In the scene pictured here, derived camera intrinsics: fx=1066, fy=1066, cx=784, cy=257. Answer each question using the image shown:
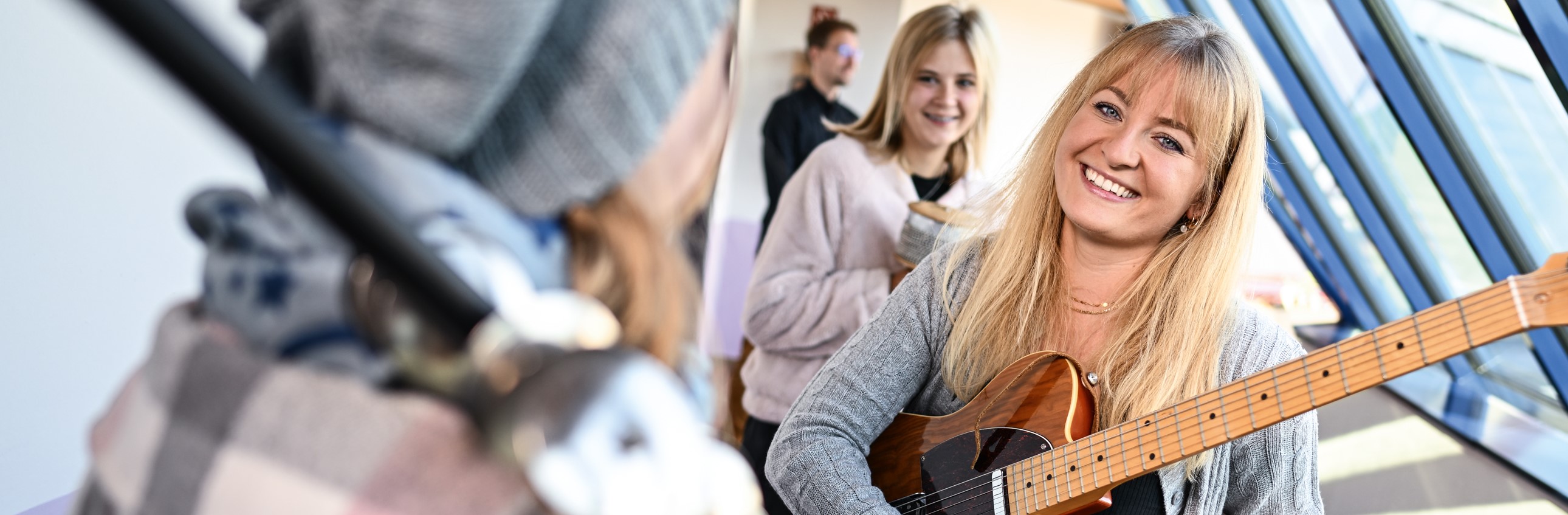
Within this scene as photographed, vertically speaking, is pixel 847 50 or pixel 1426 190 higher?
pixel 1426 190

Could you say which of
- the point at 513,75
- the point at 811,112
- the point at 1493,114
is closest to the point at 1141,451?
the point at 513,75

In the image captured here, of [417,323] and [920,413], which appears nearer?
[417,323]

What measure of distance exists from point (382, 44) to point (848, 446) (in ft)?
3.95

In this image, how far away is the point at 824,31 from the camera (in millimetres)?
4812

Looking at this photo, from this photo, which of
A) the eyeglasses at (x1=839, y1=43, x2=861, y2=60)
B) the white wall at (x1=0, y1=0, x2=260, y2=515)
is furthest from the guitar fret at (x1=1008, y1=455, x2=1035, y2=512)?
the eyeglasses at (x1=839, y1=43, x2=861, y2=60)

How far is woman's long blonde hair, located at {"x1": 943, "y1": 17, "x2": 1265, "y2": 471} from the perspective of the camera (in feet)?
4.85

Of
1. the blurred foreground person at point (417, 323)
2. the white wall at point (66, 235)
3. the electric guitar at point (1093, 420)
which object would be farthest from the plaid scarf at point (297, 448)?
the white wall at point (66, 235)

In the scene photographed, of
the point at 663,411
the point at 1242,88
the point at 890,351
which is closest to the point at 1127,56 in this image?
the point at 1242,88

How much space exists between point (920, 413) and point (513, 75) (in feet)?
4.19

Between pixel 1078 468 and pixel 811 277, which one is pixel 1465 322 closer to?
pixel 1078 468

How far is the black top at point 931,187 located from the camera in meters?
2.54

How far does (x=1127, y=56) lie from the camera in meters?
1.54

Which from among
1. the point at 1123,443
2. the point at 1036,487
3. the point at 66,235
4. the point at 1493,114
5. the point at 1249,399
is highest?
the point at 1493,114

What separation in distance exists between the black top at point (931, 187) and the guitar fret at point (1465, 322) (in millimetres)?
1399
